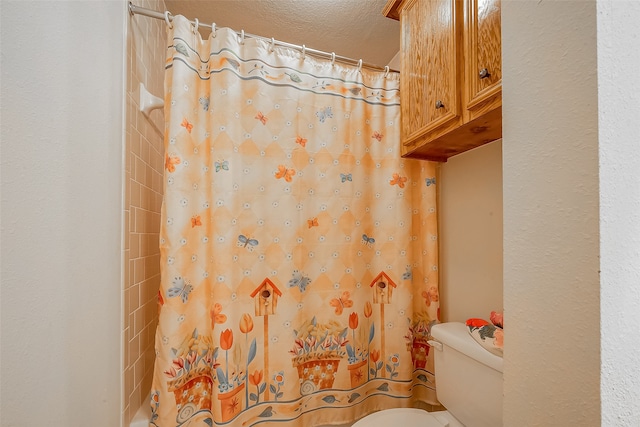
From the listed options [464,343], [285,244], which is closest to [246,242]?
[285,244]

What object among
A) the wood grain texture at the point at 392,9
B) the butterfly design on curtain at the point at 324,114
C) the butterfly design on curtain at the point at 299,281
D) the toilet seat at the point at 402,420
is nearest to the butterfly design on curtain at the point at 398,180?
the butterfly design on curtain at the point at 324,114

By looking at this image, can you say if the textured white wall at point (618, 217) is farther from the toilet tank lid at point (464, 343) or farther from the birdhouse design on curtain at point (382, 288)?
the birdhouse design on curtain at point (382, 288)

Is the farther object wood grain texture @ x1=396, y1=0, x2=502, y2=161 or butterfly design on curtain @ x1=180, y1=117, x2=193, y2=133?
butterfly design on curtain @ x1=180, y1=117, x2=193, y2=133

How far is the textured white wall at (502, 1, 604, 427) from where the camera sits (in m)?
0.31

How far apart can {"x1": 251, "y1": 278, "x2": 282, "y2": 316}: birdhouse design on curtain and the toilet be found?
1.67 feet

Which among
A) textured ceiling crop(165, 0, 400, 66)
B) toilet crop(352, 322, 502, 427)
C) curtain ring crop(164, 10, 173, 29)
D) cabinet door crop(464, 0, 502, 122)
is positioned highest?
textured ceiling crop(165, 0, 400, 66)

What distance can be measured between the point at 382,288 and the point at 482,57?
948mm

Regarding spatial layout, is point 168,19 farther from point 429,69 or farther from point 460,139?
point 460,139

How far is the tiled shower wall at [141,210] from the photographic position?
2.82 ft

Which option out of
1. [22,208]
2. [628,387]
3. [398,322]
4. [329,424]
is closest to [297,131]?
[22,208]

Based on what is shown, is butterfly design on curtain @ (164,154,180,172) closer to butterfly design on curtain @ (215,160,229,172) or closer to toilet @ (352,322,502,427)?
butterfly design on curtain @ (215,160,229,172)

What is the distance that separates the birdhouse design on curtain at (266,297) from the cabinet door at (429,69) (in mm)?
847

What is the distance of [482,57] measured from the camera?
74 centimetres

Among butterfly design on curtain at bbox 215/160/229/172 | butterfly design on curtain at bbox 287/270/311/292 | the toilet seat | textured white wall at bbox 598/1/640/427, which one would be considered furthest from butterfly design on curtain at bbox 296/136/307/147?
the toilet seat
